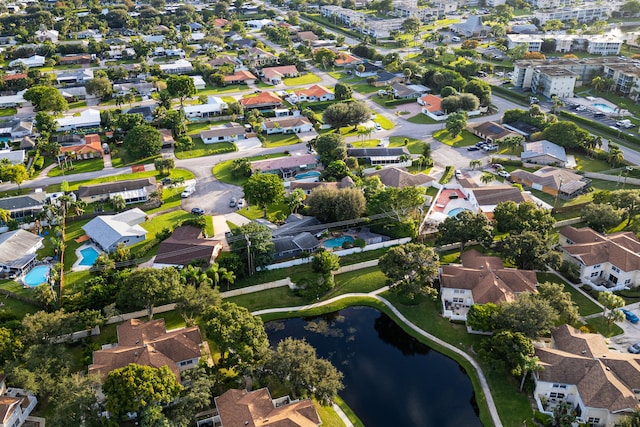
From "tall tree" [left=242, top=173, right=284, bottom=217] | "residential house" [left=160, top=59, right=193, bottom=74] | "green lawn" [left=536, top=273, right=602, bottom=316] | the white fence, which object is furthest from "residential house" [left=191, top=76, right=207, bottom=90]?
"green lawn" [left=536, top=273, right=602, bottom=316]

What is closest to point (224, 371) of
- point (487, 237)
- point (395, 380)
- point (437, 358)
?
point (395, 380)

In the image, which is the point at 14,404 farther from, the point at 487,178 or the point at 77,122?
the point at 77,122

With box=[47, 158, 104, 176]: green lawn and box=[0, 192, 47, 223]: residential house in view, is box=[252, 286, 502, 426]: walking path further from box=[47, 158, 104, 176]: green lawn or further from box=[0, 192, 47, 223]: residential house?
box=[47, 158, 104, 176]: green lawn

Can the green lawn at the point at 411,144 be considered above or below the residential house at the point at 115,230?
below

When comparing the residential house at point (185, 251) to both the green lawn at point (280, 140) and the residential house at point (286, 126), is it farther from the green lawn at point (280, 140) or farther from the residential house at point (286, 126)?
the residential house at point (286, 126)

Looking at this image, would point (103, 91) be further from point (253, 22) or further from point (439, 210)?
point (253, 22)

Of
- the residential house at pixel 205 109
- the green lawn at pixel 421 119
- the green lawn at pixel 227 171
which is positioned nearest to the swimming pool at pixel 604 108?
the green lawn at pixel 421 119
